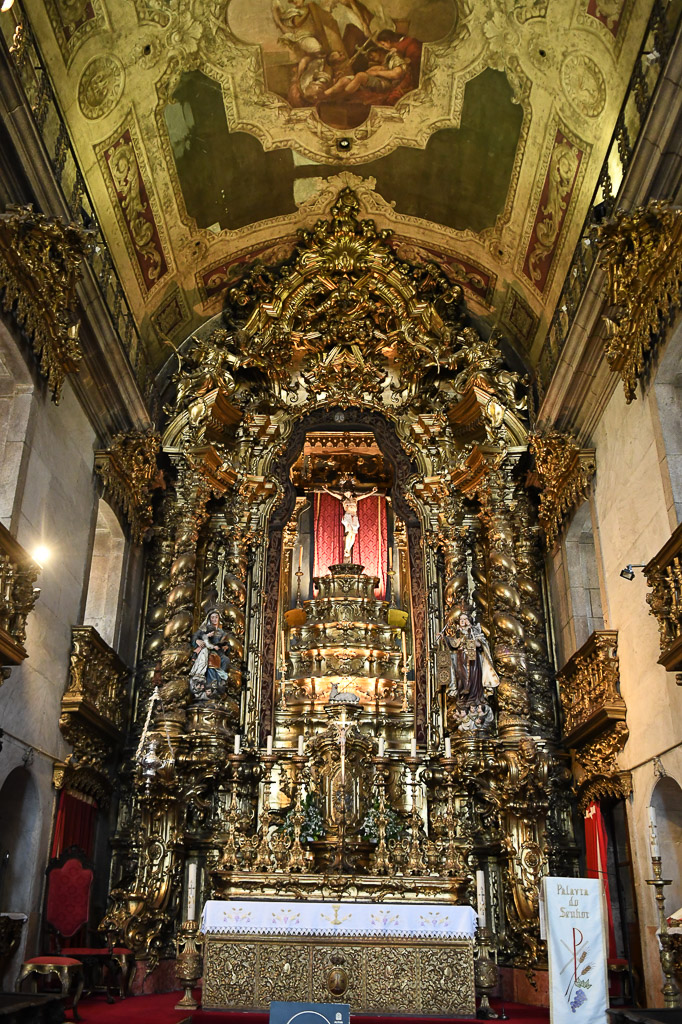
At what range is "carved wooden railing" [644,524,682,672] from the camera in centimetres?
729

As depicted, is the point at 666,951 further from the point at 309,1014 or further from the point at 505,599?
the point at 505,599

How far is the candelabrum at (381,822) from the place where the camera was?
9172mm

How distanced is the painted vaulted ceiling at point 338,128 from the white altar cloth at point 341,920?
7.88 metres

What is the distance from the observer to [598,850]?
10172 millimetres

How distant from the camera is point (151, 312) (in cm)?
1312

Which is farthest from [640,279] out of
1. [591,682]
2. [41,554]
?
[41,554]

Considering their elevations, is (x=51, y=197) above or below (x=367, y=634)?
above

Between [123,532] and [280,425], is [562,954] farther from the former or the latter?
[280,425]

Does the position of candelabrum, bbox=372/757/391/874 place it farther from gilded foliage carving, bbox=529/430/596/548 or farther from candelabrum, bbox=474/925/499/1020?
gilded foliage carving, bbox=529/430/596/548

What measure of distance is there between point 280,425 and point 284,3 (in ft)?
18.2

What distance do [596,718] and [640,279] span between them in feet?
15.0

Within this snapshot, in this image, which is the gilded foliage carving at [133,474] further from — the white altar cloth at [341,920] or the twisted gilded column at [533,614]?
the white altar cloth at [341,920]

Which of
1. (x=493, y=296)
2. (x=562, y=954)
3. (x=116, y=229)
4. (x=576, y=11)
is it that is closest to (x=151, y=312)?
(x=116, y=229)

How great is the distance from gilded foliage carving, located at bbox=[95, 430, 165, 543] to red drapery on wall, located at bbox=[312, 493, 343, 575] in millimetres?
2470
